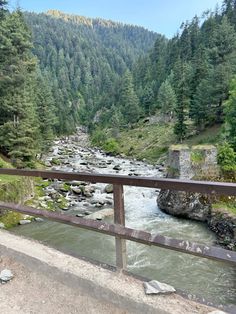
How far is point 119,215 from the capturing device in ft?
10.8

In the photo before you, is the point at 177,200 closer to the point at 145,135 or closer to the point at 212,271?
the point at 212,271

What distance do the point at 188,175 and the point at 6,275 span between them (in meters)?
13.8

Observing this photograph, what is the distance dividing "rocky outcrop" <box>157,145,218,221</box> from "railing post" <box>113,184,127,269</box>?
11405mm

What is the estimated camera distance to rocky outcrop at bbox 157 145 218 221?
14.6 meters

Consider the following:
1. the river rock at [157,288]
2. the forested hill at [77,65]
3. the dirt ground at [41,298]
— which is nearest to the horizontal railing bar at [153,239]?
the river rock at [157,288]

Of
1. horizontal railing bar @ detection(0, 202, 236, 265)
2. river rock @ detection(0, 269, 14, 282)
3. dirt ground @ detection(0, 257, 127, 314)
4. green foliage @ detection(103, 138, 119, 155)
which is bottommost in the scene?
dirt ground @ detection(0, 257, 127, 314)

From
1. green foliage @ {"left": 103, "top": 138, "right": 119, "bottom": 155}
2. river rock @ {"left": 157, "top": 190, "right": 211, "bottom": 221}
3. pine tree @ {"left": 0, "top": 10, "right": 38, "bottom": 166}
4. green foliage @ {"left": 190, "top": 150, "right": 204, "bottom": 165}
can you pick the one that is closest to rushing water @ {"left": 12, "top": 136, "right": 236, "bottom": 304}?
river rock @ {"left": 157, "top": 190, "right": 211, "bottom": 221}

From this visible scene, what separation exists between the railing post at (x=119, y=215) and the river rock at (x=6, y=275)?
1.49m

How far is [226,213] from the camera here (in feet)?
42.3

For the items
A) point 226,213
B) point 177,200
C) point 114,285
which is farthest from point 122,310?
point 177,200

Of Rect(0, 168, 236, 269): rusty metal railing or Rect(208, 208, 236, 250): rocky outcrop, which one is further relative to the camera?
Rect(208, 208, 236, 250): rocky outcrop

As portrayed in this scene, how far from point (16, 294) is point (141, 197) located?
48.7 ft

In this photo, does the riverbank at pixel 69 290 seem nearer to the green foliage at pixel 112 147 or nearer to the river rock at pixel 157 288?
the river rock at pixel 157 288

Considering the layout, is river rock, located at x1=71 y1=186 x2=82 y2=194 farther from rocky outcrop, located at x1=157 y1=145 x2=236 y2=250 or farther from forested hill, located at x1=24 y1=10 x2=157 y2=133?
forested hill, located at x1=24 y1=10 x2=157 y2=133
